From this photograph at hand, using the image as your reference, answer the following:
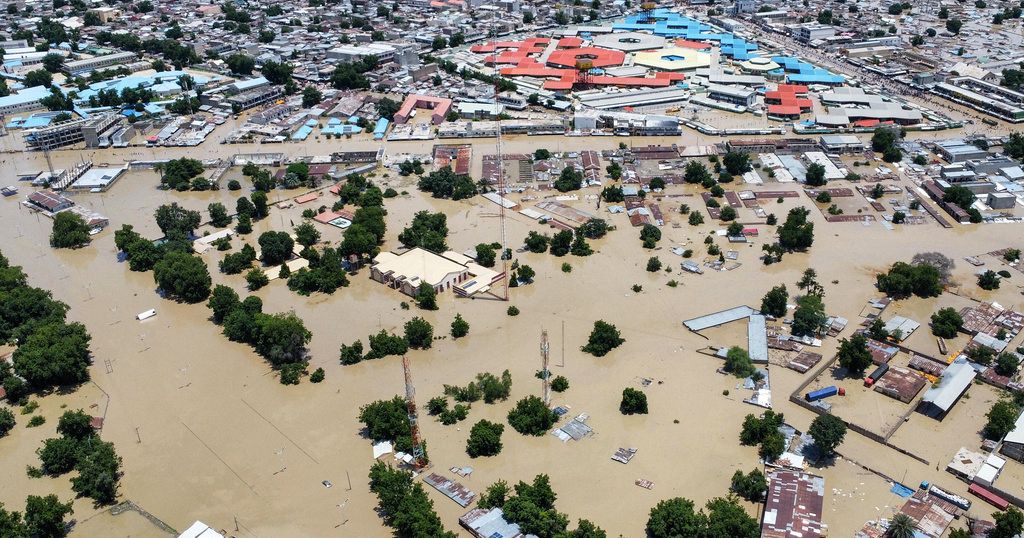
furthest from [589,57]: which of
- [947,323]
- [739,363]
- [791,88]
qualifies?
[739,363]

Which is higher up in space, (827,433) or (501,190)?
(827,433)

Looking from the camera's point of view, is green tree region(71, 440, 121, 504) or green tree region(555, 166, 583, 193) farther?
green tree region(555, 166, 583, 193)

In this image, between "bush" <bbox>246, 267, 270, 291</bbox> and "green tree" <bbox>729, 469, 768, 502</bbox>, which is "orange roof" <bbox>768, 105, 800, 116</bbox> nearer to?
"bush" <bbox>246, 267, 270, 291</bbox>

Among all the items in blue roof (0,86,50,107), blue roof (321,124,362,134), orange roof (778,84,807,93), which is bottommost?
blue roof (321,124,362,134)

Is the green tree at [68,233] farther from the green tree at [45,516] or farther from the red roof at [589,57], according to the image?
the red roof at [589,57]

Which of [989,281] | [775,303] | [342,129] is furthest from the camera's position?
[342,129]

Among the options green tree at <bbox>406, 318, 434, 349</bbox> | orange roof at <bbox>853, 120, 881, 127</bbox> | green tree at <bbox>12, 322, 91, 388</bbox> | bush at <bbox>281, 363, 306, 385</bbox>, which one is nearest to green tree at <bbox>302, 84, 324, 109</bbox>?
green tree at <bbox>12, 322, 91, 388</bbox>

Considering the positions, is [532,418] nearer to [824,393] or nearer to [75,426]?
[824,393]

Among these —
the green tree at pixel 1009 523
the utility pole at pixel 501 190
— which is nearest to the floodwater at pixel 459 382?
the utility pole at pixel 501 190
